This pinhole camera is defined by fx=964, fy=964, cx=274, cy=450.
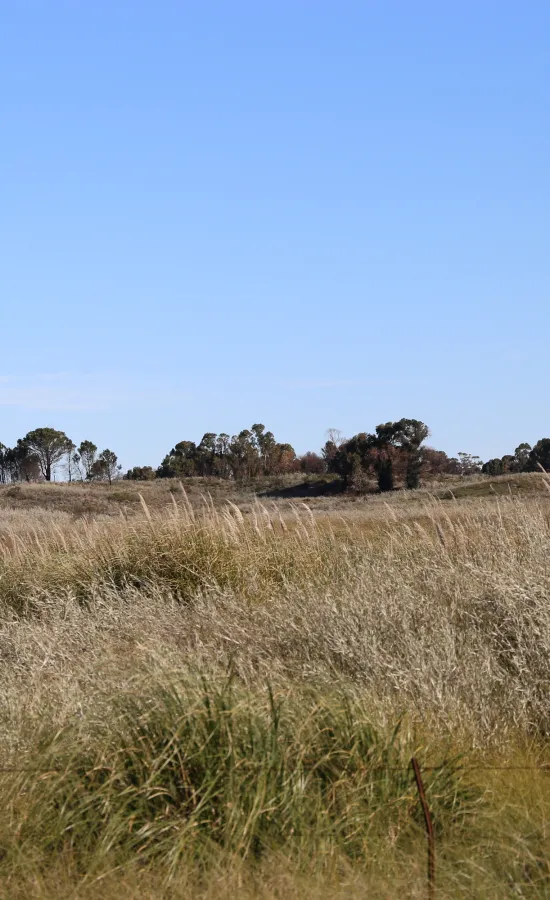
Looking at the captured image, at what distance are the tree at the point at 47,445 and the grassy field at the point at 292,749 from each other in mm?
64109

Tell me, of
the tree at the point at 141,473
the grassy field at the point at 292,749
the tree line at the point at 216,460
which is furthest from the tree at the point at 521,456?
the grassy field at the point at 292,749

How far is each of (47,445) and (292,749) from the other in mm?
69255

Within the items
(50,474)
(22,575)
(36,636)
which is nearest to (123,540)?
(22,575)

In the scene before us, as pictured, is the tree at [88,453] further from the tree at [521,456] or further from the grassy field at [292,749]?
the grassy field at [292,749]

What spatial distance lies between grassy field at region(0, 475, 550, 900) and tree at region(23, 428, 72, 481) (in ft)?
210

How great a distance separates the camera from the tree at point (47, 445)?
233ft

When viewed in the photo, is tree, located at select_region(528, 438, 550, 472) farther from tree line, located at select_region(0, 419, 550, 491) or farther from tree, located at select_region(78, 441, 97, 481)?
tree, located at select_region(78, 441, 97, 481)

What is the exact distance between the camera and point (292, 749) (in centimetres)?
430

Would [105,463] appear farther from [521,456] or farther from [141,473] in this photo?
[521,456]

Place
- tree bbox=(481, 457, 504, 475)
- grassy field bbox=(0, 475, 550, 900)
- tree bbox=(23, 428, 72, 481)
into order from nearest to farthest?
1. grassy field bbox=(0, 475, 550, 900)
2. tree bbox=(481, 457, 504, 475)
3. tree bbox=(23, 428, 72, 481)

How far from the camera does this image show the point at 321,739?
14.7 feet

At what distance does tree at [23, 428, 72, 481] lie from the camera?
70.9 m

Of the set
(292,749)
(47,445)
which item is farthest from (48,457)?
(292,749)

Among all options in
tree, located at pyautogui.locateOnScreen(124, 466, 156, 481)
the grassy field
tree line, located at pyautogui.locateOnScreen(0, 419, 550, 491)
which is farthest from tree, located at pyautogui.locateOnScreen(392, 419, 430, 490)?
the grassy field
